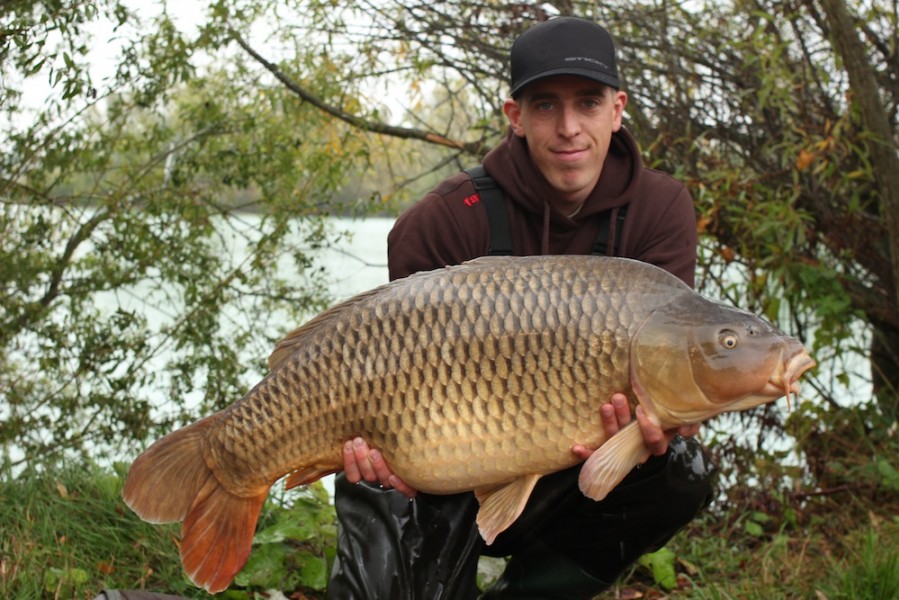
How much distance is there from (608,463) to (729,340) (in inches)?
9.6

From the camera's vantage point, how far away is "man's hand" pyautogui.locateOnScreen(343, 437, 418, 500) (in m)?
1.61

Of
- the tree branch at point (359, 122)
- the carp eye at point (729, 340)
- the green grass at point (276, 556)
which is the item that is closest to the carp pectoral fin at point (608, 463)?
the carp eye at point (729, 340)

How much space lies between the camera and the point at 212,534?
168 centimetres

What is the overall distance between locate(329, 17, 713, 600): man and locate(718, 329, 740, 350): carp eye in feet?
1.32

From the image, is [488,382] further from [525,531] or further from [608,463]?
[525,531]

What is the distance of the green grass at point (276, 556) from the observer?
208cm

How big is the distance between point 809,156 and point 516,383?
186 centimetres

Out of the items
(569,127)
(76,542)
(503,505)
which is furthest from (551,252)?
(76,542)

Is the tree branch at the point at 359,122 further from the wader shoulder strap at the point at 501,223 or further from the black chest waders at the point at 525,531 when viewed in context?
the black chest waders at the point at 525,531

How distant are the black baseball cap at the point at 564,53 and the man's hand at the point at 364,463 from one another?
29.6 inches

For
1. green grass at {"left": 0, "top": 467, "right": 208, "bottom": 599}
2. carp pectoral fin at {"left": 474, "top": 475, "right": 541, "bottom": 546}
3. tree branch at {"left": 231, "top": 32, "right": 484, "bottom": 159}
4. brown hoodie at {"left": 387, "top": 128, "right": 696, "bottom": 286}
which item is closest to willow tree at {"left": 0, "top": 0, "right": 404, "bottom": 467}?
tree branch at {"left": 231, "top": 32, "right": 484, "bottom": 159}

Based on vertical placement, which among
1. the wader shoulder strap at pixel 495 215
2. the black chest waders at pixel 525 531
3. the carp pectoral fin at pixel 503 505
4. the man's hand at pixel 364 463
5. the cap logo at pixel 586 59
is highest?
the cap logo at pixel 586 59

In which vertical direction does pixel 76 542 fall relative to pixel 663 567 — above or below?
above

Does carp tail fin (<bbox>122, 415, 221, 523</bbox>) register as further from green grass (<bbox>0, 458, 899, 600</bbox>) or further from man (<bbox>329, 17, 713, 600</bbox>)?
green grass (<bbox>0, 458, 899, 600</bbox>)
